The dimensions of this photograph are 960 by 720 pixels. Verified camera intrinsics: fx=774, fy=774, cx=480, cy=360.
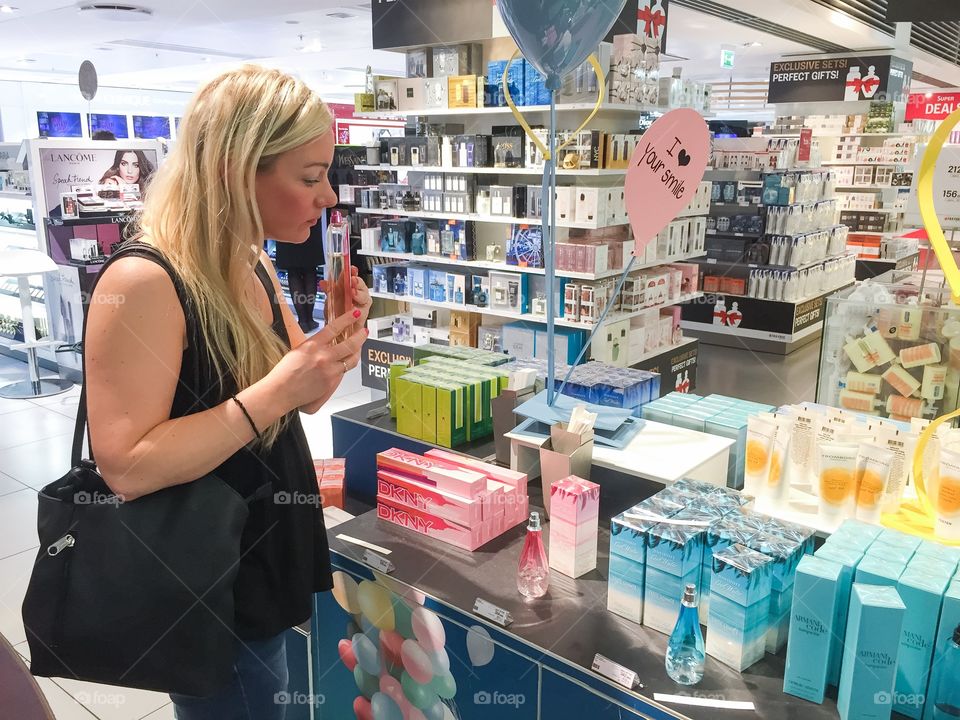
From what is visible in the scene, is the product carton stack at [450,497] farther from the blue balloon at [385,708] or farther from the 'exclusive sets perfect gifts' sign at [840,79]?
the 'exclusive sets perfect gifts' sign at [840,79]

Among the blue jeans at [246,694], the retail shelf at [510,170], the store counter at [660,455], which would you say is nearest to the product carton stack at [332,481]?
the store counter at [660,455]

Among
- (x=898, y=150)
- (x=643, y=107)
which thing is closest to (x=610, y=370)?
(x=643, y=107)

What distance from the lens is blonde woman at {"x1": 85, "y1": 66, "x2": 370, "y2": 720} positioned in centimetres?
117

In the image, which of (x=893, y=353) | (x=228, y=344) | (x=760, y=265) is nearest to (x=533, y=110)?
(x=893, y=353)

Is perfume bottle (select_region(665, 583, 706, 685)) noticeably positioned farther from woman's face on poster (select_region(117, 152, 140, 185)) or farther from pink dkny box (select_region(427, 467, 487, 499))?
woman's face on poster (select_region(117, 152, 140, 185))

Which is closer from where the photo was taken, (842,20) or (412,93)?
(412,93)

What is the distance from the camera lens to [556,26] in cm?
204

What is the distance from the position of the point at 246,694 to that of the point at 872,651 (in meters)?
1.16

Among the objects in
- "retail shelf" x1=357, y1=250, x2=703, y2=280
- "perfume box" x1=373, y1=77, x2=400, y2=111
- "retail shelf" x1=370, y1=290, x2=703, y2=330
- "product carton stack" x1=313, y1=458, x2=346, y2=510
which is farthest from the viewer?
"perfume box" x1=373, y1=77, x2=400, y2=111

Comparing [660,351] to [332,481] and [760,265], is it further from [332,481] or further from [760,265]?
[332,481]

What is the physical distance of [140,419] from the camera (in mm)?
1179

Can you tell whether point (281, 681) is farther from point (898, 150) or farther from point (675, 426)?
point (898, 150)

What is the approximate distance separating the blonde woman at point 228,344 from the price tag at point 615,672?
611 millimetres

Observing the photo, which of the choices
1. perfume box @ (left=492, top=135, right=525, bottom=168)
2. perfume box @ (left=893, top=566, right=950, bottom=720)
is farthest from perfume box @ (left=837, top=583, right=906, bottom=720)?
perfume box @ (left=492, top=135, right=525, bottom=168)
